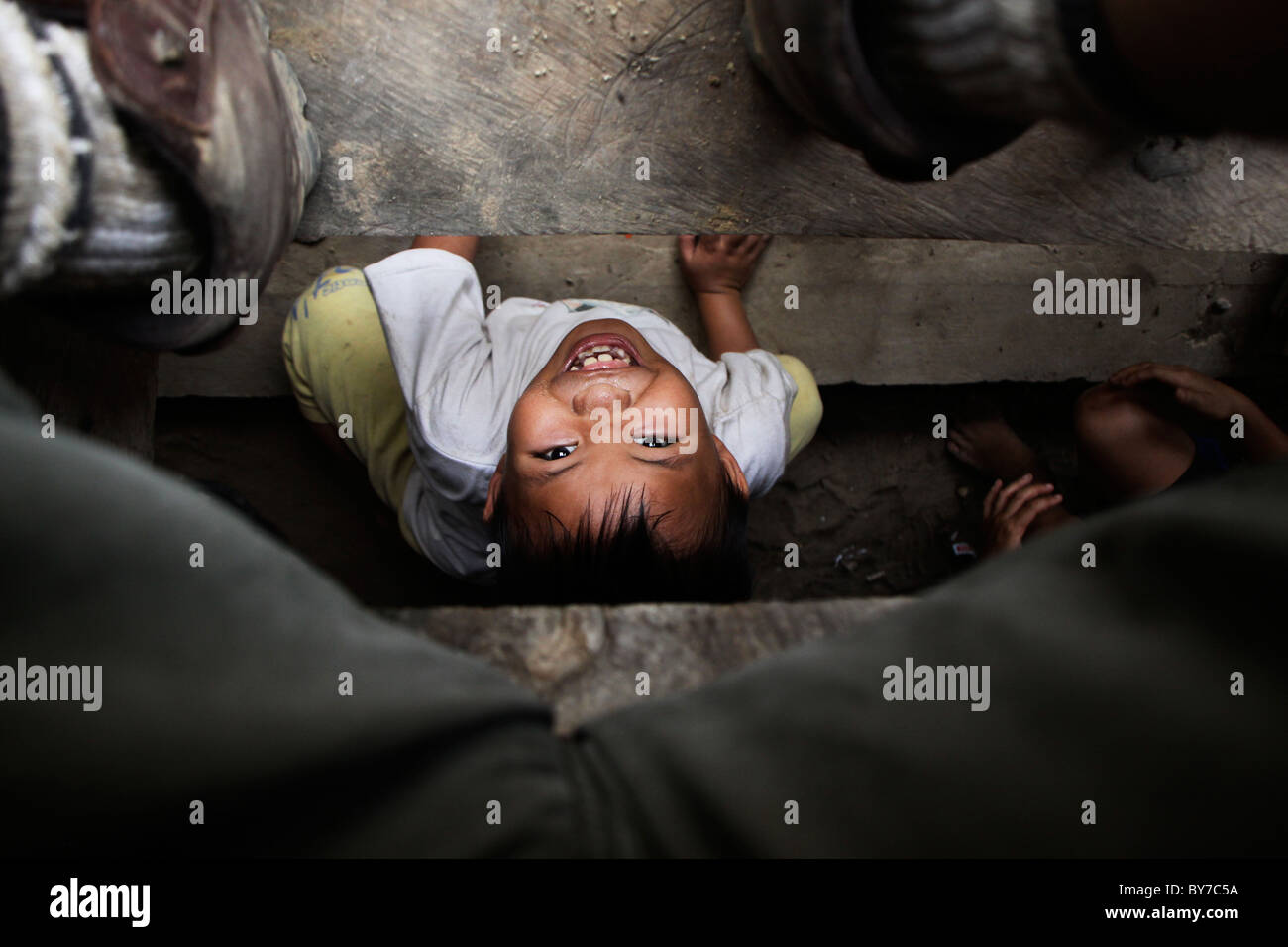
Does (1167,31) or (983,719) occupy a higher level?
(1167,31)

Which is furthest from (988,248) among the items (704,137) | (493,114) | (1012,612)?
(1012,612)

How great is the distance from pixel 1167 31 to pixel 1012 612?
0.58 meters

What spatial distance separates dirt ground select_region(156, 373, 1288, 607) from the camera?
2396 millimetres

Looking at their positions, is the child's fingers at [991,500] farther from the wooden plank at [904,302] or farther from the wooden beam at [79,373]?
the wooden beam at [79,373]

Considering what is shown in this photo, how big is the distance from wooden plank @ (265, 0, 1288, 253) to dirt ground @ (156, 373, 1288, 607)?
1094mm

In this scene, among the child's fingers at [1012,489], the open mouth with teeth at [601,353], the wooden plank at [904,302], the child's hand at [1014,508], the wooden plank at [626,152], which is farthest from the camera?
the child's fingers at [1012,489]

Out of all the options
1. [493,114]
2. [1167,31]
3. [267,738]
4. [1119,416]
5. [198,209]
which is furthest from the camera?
[1119,416]

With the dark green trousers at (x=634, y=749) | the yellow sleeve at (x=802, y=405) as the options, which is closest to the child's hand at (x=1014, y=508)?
the yellow sleeve at (x=802, y=405)

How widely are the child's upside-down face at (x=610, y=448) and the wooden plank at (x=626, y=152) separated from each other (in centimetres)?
33

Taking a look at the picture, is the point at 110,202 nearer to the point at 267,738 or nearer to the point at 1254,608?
the point at 267,738

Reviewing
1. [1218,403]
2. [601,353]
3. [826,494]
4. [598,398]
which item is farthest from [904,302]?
[598,398]

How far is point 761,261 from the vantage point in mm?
2059

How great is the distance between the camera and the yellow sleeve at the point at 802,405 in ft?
6.62
